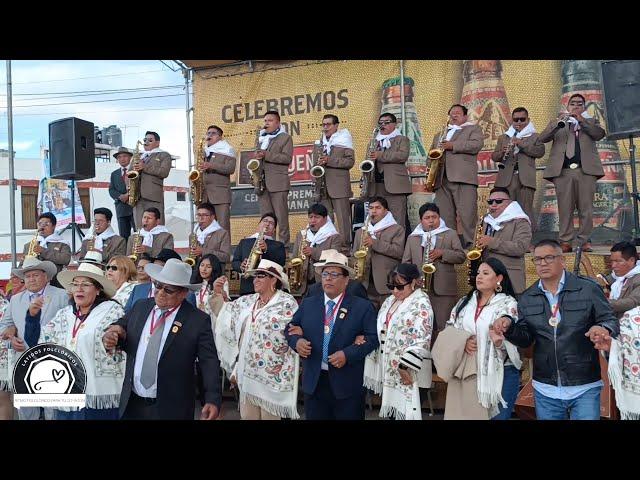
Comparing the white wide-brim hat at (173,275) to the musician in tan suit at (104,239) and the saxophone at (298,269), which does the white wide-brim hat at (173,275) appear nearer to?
the saxophone at (298,269)

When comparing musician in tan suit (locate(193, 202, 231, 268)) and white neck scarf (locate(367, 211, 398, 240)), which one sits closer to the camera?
white neck scarf (locate(367, 211, 398, 240))

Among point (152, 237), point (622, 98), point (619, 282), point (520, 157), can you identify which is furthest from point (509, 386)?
point (152, 237)

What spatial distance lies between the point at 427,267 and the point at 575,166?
99.2 inches

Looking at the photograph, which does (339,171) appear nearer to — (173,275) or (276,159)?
(276,159)

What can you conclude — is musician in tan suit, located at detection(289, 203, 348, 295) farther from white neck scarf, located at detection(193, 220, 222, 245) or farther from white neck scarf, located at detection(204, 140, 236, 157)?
white neck scarf, located at detection(204, 140, 236, 157)

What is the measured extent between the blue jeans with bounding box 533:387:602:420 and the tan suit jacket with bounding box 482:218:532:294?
2631 mm

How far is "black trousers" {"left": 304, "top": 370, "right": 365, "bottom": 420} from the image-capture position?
5.76 meters

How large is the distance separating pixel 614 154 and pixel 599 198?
2.18 ft

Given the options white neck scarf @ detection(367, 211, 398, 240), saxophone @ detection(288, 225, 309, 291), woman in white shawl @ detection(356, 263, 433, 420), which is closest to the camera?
woman in white shawl @ detection(356, 263, 433, 420)

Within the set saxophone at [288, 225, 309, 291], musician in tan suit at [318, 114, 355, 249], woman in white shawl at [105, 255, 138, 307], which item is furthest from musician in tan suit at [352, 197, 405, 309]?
woman in white shawl at [105, 255, 138, 307]

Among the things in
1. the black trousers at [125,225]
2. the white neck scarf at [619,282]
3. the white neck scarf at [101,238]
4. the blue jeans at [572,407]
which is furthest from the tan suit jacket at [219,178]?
the blue jeans at [572,407]

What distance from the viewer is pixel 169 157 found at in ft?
36.3

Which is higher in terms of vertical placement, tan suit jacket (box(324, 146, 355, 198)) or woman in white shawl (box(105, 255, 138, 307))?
tan suit jacket (box(324, 146, 355, 198))

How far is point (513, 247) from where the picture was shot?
7.64 meters
